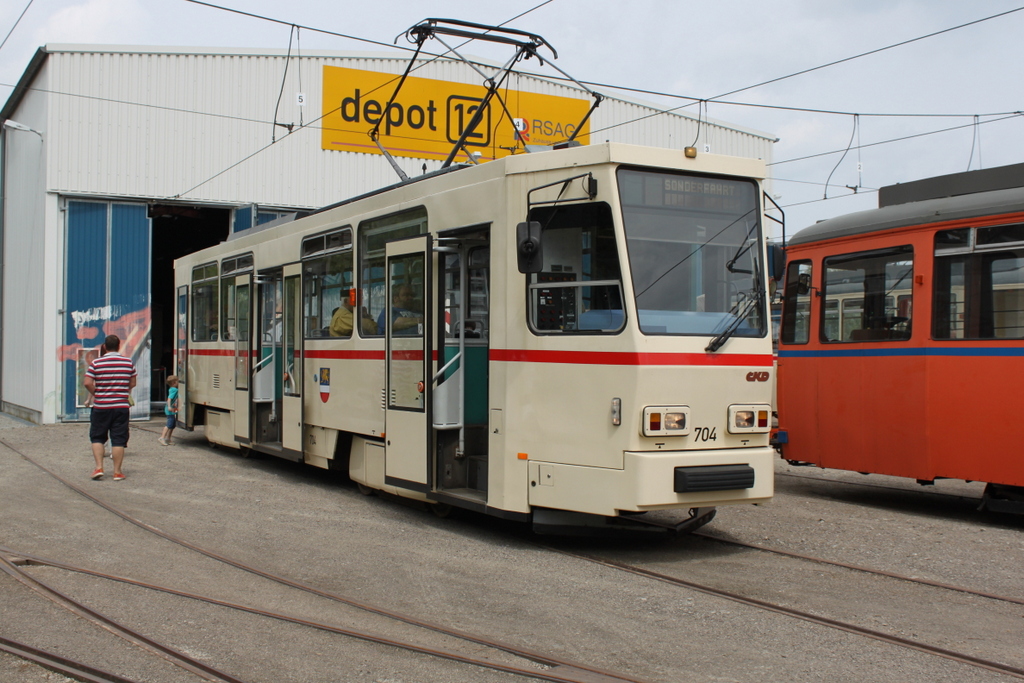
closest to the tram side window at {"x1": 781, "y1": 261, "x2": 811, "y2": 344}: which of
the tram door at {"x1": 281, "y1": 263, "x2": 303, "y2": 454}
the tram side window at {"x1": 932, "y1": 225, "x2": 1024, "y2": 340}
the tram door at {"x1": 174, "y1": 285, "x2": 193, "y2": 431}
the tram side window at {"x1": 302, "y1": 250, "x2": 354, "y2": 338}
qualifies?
the tram side window at {"x1": 932, "y1": 225, "x2": 1024, "y2": 340}

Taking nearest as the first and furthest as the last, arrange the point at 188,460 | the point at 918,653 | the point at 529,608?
the point at 918,653 → the point at 529,608 → the point at 188,460

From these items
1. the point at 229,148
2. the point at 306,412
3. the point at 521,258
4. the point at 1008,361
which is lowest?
the point at 306,412

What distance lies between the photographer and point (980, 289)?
27.9 feet

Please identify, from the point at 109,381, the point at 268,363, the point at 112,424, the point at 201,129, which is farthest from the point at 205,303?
the point at 201,129

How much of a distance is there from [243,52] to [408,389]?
15.6 meters

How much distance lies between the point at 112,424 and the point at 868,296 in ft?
28.1

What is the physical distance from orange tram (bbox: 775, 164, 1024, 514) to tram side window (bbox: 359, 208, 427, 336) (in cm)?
466

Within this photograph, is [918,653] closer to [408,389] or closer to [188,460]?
[408,389]

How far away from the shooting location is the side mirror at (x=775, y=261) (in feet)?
24.2

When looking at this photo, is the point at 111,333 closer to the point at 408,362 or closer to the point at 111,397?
the point at 111,397

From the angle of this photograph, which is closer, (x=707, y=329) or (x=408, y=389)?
(x=707, y=329)

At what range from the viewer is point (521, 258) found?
6781mm

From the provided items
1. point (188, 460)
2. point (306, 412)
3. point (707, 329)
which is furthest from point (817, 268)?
point (188, 460)

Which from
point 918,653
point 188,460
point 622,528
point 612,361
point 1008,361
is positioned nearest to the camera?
point 918,653
